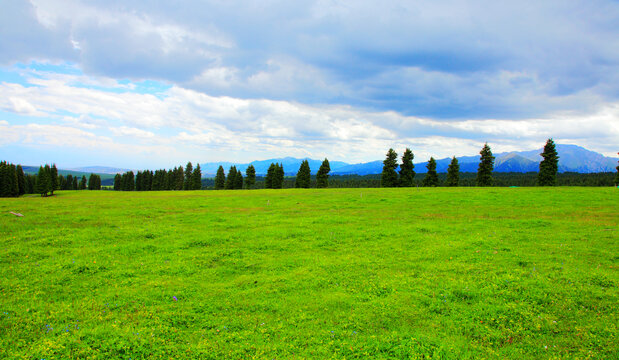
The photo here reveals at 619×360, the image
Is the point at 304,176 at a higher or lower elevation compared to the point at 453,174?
lower

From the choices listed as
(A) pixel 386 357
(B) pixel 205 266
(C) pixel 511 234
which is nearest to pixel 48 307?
(B) pixel 205 266

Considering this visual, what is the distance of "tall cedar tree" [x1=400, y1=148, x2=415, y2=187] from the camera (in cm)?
7994

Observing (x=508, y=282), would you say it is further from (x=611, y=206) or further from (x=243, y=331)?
(x=611, y=206)

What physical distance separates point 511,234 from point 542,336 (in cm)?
1174

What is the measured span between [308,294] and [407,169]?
76.5 meters

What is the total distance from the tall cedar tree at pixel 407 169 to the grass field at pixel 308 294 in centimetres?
6333

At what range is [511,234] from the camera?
1706cm

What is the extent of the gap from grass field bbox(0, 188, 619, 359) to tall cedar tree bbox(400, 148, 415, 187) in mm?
63329

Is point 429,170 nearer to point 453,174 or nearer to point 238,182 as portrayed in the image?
point 453,174

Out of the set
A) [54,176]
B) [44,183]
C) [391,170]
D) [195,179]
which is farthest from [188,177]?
[391,170]

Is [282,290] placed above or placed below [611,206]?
below

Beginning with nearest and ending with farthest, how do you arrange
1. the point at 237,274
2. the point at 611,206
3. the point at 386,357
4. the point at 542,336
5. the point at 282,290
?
the point at 386,357 → the point at 542,336 → the point at 282,290 → the point at 237,274 → the point at 611,206

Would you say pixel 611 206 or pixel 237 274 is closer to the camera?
pixel 237 274

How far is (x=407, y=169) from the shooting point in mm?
80375
